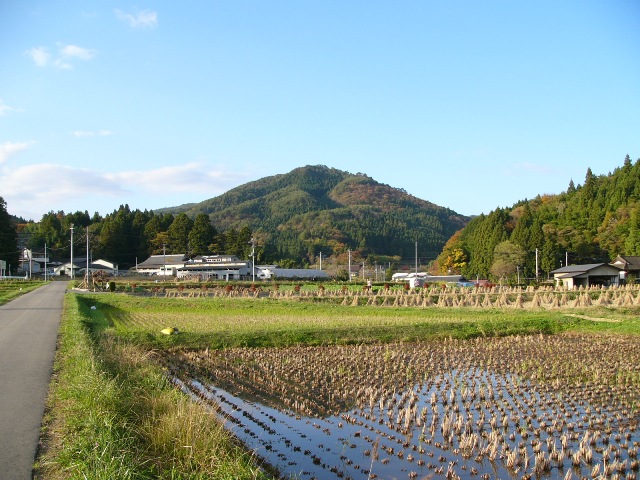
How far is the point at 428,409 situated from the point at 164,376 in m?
4.56

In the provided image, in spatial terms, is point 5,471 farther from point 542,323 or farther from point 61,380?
point 542,323

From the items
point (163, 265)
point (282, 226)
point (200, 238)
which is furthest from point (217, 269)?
point (282, 226)

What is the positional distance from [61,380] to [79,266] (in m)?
74.5

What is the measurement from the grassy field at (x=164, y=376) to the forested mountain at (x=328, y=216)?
62140mm

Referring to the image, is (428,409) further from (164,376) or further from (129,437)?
(129,437)

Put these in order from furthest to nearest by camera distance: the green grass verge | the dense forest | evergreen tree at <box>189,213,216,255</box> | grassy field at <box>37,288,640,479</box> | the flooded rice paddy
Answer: the dense forest, evergreen tree at <box>189,213,216,255</box>, the flooded rice paddy, grassy field at <box>37,288,640,479</box>, the green grass verge

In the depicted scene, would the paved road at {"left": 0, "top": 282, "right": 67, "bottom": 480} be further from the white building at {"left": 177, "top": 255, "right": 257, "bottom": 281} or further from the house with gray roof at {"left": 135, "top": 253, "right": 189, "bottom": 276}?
the house with gray roof at {"left": 135, "top": 253, "right": 189, "bottom": 276}

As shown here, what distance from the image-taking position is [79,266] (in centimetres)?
7662

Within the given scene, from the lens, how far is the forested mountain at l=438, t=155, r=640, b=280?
56.1m

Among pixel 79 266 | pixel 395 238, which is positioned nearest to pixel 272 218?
pixel 395 238

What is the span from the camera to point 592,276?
45.5m

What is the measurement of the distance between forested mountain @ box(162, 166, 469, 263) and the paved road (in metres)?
67.4

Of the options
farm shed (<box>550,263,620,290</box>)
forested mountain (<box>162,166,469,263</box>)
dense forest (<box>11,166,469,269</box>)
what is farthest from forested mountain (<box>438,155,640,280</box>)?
forested mountain (<box>162,166,469,263</box>)

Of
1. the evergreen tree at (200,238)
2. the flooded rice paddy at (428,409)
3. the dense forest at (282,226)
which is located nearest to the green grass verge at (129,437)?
the flooded rice paddy at (428,409)
